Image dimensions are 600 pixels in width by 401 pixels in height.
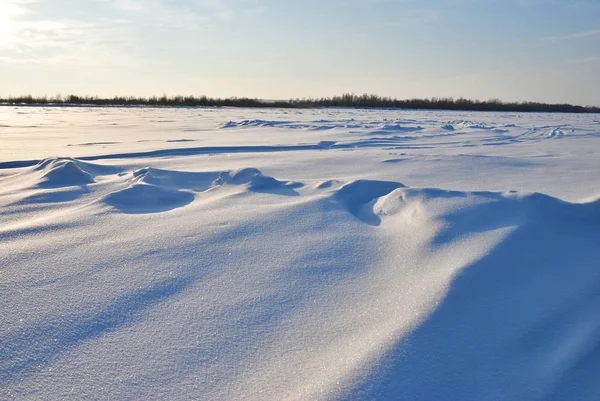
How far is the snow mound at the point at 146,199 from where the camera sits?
1.81 m

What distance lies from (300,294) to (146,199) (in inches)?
44.2

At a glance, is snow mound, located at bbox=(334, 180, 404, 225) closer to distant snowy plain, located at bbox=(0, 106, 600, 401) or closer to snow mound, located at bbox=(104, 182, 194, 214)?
distant snowy plain, located at bbox=(0, 106, 600, 401)

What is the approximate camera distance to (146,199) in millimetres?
1904

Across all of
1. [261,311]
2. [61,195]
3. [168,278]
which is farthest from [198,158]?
[261,311]

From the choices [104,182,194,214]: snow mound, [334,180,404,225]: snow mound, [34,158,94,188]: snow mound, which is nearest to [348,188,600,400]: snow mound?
[334,180,404,225]: snow mound

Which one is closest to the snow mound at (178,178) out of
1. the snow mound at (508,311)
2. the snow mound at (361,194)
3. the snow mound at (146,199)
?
the snow mound at (146,199)

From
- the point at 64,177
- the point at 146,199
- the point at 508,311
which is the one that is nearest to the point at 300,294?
the point at 508,311

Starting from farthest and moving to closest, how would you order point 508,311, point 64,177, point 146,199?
1. point 64,177
2. point 146,199
3. point 508,311

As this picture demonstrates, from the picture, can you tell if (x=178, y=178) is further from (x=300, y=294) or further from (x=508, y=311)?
(x=508, y=311)

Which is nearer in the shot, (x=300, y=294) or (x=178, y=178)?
(x=300, y=294)

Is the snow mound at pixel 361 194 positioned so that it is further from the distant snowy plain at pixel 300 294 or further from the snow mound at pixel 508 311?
the snow mound at pixel 508 311

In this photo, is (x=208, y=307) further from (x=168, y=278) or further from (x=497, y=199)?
(x=497, y=199)

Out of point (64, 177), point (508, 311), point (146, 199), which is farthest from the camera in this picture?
point (64, 177)

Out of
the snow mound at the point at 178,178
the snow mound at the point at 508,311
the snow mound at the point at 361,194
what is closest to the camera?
the snow mound at the point at 508,311
